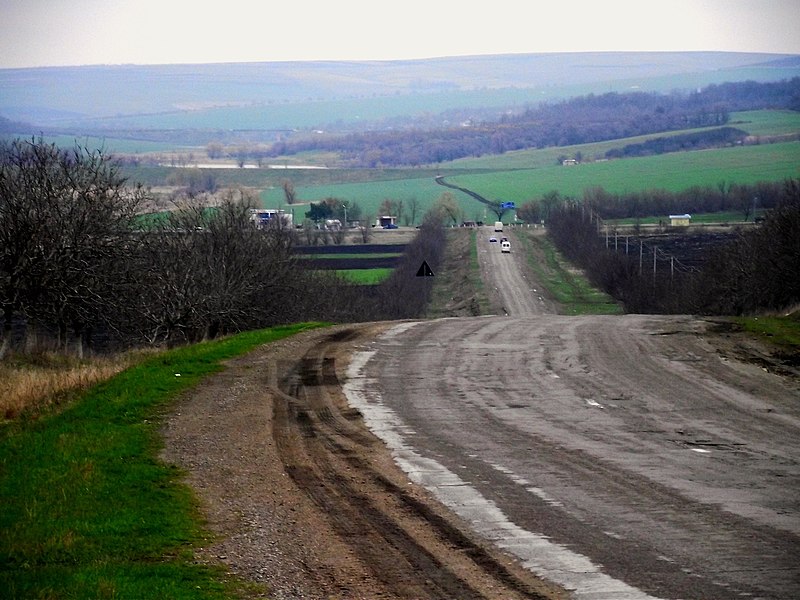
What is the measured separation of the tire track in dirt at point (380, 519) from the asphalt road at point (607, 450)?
34 centimetres

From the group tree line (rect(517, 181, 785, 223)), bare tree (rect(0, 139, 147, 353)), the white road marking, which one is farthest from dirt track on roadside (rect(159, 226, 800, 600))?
tree line (rect(517, 181, 785, 223))

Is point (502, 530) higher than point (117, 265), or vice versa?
point (117, 265)

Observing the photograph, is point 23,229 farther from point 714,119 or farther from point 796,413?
point 714,119

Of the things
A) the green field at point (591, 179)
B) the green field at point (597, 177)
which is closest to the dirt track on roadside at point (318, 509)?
the green field at point (591, 179)

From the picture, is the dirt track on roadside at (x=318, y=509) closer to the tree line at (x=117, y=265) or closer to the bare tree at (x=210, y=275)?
the tree line at (x=117, y=265)

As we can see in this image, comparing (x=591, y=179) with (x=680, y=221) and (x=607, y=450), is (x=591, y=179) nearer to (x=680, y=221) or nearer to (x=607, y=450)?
(x=680, y=221)

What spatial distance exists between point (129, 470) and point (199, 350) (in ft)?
33.5

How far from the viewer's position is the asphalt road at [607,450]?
8.90m


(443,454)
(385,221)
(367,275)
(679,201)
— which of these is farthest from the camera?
(385,221)

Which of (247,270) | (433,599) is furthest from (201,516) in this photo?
(247,270)

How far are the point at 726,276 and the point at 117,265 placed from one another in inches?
1214

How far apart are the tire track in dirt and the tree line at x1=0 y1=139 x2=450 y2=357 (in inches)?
591

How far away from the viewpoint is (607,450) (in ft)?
43.8

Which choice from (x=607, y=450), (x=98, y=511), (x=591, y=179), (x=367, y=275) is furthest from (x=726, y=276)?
(x=591, y=179)
